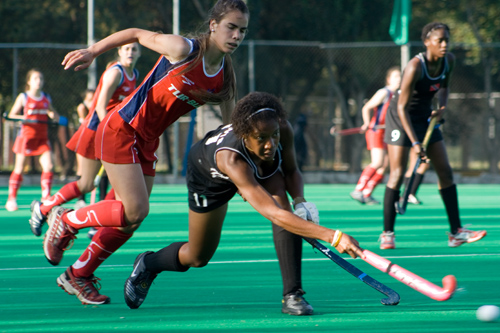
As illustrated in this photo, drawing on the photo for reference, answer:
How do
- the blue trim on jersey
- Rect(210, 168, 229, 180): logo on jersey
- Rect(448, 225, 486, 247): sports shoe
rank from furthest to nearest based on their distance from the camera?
Rect(448, 225, 486, 247): sports shoe → the blue trim on jersey → Rect(210, 168, 229, 180): logo on jersey

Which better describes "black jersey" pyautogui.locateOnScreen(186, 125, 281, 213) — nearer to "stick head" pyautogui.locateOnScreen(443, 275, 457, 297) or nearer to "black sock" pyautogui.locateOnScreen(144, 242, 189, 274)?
"black sock" pyautogui.locateOnScreen(144, 242, 189, 274)

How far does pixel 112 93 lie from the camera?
625 centimetres

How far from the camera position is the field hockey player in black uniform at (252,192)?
140 inches

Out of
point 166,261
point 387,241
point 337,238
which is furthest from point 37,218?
point 337,238

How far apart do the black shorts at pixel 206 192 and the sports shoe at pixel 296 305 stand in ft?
1.94

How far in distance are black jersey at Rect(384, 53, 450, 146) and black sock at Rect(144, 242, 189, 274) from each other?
2777 mm

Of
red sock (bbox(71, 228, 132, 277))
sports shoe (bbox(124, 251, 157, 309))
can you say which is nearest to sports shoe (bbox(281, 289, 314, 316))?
sports shoe (bbox(124, 251, 157, 309))

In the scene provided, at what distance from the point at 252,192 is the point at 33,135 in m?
7.05

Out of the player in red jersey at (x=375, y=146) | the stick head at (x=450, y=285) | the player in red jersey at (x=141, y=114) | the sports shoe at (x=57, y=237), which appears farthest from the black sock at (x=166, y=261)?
the player in red jersey at (x=375, y=146)

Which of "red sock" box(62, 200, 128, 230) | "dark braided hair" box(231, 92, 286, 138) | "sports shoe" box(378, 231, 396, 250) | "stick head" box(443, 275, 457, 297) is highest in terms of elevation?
"dark braided hair" box(231, 92, 286, 138)

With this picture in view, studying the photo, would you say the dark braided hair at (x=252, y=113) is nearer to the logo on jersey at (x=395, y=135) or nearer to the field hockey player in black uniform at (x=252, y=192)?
the field hockey player in black uniform at (x=252, y=192)

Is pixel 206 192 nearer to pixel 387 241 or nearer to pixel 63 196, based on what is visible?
pixel 63 196

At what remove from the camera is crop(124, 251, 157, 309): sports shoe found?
3986 mm

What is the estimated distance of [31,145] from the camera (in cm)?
1005
